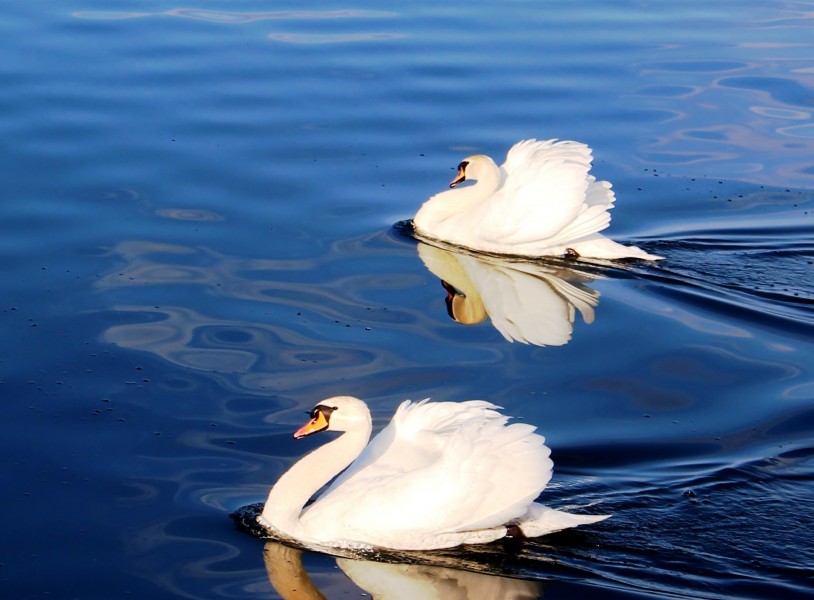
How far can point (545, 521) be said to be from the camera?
6855 millimetres

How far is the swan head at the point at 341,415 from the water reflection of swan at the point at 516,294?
279 centimetres

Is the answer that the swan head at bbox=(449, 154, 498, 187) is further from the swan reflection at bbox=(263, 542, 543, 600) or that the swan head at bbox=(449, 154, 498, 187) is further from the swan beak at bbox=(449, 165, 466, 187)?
the swan reflection at bbox=(263, 542, 543, 600)

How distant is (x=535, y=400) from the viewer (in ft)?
27.6

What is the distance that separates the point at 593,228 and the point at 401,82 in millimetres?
5476

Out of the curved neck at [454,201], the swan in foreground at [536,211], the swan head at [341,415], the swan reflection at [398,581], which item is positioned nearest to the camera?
the swan reflection at [398,581]

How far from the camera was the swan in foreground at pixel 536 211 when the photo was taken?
11281mm

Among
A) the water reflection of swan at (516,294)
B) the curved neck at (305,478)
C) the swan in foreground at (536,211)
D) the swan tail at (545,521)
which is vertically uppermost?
the swan in foreground at (536,211)

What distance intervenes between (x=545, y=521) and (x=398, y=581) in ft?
2.77

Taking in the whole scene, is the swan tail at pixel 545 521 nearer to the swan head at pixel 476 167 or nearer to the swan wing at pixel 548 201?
the swan wing at pixel 548 201

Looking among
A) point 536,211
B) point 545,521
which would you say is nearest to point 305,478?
point 545,521

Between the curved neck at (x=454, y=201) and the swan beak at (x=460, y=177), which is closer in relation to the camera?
the curved neck at (x=454, y=201)

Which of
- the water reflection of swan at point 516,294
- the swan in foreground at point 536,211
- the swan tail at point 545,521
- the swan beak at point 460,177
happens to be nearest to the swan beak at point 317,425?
the swan tail at point 545,521

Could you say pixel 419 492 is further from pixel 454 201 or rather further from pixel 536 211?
pixel 454 201

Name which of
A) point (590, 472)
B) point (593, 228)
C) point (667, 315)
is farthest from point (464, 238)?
point (590, 472)
